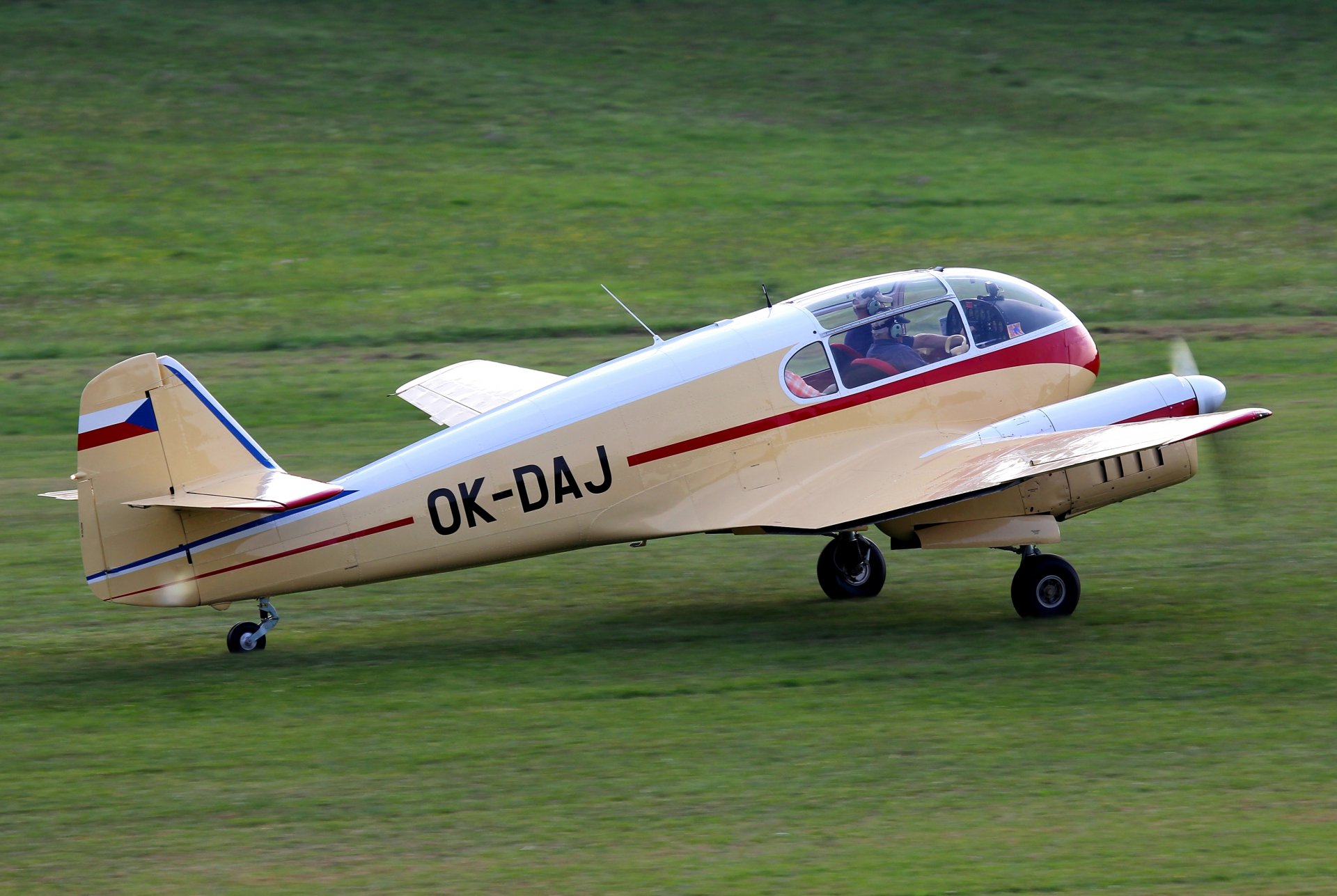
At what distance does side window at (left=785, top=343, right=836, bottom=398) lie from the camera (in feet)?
45.3

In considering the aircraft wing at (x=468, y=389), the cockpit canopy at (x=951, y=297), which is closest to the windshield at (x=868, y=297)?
the cockpit canopy at (x=951, y=297)

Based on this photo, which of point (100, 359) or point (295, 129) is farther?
point (295, 129)

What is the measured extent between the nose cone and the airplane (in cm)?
2

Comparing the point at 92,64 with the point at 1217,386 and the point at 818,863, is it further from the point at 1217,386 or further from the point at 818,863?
the point at 818,863

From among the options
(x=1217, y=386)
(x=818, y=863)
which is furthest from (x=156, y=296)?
(x=818, y=863)

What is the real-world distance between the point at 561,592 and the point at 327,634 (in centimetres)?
252

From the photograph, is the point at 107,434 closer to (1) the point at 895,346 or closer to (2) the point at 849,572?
(1) the point at 895,346

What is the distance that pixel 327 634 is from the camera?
1399 centimetres

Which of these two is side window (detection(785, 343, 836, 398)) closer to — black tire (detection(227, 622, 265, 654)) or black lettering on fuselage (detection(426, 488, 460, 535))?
black lettering on fuselage (detection(426, 488, 460, 535))

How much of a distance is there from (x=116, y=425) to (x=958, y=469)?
22.4ft

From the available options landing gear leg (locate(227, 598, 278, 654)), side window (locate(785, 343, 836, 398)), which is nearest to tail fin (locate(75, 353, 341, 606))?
landing gear leg (locate(227, 598, 278, 654))

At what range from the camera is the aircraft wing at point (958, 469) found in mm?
12430

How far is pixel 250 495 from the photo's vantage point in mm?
12148

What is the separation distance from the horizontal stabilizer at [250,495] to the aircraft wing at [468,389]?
3.57m
